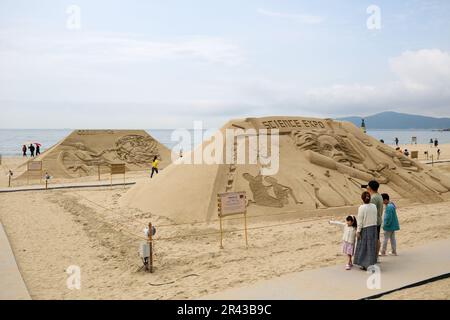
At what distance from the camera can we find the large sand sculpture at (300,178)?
1088 cm

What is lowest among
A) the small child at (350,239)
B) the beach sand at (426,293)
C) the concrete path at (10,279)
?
the concrete path at (10,279)

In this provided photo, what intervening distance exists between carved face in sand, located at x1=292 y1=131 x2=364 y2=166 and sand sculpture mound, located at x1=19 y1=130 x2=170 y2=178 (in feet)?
49.6

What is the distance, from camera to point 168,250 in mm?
8055

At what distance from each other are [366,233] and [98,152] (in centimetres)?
2178

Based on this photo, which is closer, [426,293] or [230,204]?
[426,293]

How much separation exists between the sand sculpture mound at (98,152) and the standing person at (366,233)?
789 inches

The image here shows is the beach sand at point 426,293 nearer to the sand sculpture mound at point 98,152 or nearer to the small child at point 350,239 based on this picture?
the small child at point 350,239

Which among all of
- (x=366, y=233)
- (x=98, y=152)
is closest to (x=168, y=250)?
(x=366, y=233)

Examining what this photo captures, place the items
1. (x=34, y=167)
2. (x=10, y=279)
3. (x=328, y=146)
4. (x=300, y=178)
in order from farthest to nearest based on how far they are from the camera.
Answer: (x=34, y=167) < (x=328, y=146) < (x=300, y=178) < (x=10, y=279)

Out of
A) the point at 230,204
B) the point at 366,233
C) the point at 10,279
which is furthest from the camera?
the point at 230,204

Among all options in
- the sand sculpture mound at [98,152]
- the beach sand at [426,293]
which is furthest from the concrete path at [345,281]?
the sand sculpture mound at [98,152]

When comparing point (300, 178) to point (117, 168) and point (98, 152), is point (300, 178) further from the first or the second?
point (98, 152)
